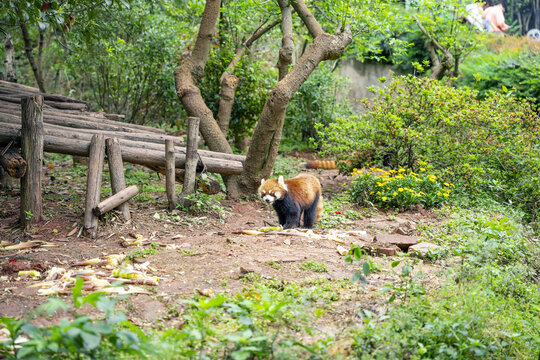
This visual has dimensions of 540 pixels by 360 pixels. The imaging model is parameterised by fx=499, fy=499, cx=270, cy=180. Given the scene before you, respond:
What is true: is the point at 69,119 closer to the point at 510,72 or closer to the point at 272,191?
the point at 272,191

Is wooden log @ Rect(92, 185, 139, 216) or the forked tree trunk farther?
the forked tree trunk

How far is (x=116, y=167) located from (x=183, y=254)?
1.97m

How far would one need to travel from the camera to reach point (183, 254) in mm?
5414

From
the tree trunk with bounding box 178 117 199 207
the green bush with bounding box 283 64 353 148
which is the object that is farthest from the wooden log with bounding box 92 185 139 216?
the green bush with bounding box 283 64 353 148

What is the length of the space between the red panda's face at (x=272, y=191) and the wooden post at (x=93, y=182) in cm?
225

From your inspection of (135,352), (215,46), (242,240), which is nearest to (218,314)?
(135,352)

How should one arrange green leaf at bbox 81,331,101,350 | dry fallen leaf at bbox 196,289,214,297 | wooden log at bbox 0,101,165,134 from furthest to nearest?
wooden log at bbox 0,101,165,134
dry fallen leaf at bbox 196,289,214,297
green leaf at bbox 81,331,101,350

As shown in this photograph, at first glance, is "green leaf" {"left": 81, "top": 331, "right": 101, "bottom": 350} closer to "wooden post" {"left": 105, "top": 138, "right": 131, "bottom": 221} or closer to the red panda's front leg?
"wooden post" {"left": 105, "top": 138, "right": 131, "bottom": 221}

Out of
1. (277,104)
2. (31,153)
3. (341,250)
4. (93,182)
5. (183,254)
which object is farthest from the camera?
(277,104)

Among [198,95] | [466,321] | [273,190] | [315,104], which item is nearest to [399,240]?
[273,190]

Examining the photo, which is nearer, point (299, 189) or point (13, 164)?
point (13, 164)

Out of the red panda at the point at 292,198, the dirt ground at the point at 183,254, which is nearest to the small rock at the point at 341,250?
the dirt ground at the point at 183,254

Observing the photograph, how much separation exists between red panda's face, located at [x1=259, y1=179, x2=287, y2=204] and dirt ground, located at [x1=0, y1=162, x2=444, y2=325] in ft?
2.07

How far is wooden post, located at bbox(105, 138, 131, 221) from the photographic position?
668 centimetres
